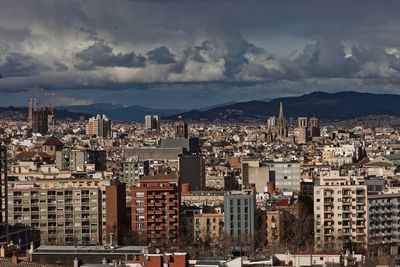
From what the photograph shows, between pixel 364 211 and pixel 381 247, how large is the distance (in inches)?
157

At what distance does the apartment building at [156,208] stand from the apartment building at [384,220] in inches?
385

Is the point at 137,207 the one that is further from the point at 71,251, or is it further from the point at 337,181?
the point at 71,251

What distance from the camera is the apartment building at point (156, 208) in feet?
217

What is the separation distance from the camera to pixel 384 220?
67.1 meters

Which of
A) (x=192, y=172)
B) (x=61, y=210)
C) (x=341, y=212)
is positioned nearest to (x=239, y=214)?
(x=341, y=212)

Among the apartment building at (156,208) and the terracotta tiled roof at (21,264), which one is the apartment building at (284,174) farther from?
the terracotta tiled roof at (21,264)

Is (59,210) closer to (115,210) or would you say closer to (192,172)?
(115,210)

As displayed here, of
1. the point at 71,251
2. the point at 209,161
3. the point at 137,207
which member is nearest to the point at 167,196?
the point at 137,207

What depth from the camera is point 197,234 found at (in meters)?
66.1

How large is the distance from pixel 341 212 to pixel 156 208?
936 centimetres

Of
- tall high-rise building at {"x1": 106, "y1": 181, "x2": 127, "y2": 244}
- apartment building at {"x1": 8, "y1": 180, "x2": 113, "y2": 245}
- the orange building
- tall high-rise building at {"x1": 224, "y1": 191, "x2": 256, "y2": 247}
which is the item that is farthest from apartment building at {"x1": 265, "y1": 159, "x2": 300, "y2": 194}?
the orange building

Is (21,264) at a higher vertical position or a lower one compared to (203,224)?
higher

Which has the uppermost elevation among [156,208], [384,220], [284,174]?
[284,174]

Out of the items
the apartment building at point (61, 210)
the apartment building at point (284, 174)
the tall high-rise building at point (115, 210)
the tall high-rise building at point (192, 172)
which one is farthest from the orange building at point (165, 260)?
the tall high-rise building at point (192, 172)
